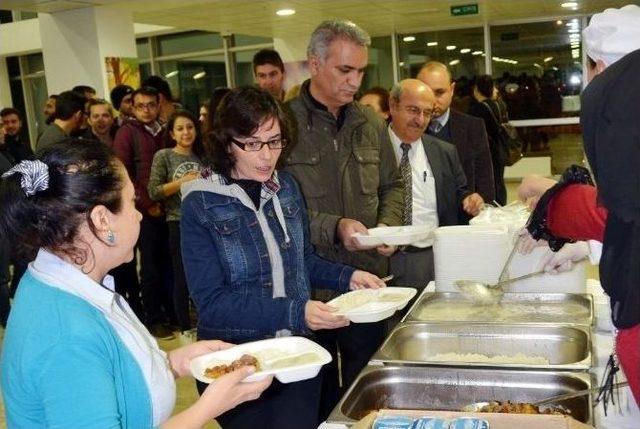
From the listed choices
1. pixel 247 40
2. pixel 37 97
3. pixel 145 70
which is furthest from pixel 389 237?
pixel 37 97

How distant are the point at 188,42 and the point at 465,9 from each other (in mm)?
4578

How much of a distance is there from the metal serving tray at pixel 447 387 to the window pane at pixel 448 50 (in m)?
8.88

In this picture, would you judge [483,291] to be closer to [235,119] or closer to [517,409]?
[517,409]

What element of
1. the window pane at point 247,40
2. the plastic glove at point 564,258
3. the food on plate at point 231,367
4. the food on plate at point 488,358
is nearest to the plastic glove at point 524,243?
the plastic glove at point 564,258

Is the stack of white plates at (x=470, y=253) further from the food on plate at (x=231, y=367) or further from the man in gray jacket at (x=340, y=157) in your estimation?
the food on plate at (x=231, y=367)

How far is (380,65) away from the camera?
10305 mm

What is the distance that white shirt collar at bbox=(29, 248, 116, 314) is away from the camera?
3.23ft

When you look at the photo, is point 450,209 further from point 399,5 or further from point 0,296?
point 399,5

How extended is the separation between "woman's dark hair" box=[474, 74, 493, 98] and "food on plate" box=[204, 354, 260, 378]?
3866mm

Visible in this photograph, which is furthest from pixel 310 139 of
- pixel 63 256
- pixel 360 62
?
pixel 63 256

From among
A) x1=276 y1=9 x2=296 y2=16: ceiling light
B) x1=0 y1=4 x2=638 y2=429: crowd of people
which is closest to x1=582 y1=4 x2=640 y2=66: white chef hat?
x1=0 y1=4 x2=638 y2=429: crowd of people

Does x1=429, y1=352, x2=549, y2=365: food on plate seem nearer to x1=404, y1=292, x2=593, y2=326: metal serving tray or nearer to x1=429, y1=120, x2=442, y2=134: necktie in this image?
x1=404, y1=292, x2=593, y2=326: metal serving tray

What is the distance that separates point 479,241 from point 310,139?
0.66 m

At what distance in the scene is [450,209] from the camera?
2799 millimetres
